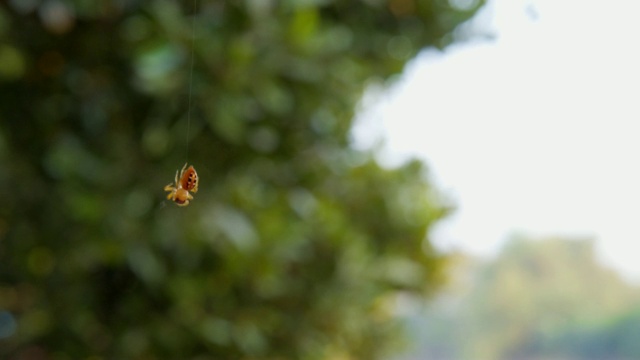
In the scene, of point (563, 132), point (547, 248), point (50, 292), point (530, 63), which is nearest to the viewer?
point (530, 63)

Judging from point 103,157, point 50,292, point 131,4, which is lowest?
point 50,292

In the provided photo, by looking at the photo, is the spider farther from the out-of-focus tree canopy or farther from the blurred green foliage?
the blurred green foliage

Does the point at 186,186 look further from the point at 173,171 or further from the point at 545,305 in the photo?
the point at 545,305

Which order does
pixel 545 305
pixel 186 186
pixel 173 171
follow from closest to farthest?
pixel 186 186
pixel 173 171
pixel 545 305

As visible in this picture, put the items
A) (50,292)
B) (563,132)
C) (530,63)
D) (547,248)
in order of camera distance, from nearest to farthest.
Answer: (530,63)
(50,292)
(563,132)
(547,248)

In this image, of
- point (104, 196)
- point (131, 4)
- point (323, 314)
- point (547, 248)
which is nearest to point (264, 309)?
point (323, 314)

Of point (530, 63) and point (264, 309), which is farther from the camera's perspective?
point (264, 309)

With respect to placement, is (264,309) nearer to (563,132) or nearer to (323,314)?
(323,314)

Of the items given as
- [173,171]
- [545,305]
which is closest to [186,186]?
[173,171]
